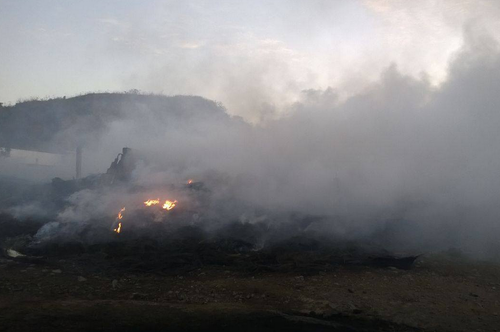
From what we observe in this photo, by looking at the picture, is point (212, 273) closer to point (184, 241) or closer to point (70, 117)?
point (184, 241)

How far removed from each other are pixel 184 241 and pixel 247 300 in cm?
368

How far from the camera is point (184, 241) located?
10281mm

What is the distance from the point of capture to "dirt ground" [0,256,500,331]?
600 cm

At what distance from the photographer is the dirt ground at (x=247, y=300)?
19.7ft

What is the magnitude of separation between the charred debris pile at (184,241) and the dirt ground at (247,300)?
1.29ft

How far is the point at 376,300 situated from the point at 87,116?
2225 centimetres

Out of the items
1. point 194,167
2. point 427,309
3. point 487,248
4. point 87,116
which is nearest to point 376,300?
point 427,309

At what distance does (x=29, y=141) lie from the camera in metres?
23.8

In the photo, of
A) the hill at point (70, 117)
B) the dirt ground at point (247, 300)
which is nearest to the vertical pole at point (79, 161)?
the hill at point (70, 117)

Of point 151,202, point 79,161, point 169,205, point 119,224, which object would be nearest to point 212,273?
point 119,224

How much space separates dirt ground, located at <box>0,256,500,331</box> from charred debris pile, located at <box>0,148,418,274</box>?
15.4 inches

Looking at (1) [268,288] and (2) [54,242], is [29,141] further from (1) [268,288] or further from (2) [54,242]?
(1) [268,288]

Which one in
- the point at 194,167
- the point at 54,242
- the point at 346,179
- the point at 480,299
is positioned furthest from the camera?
the point at 194,167

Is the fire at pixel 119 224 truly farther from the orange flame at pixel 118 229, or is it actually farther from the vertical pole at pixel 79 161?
the vertical pole at pixel 79 161
